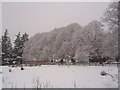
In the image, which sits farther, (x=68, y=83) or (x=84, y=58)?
(x=84, y=58)

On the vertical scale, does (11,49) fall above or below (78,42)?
below

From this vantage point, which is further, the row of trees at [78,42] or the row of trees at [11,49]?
the row of trees at [11,49]

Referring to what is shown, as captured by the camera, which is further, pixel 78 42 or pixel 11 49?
pixel 11 49

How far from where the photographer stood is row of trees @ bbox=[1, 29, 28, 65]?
115ft

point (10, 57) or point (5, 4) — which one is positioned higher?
point (5, 4)

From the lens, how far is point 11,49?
3706 centimetres

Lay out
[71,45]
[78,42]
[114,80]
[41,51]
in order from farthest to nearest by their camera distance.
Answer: [41,51], [71,45], [78,42], [114,80]

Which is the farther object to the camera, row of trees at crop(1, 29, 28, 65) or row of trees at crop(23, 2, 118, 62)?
row of trees at crop(1, 29, 28, 65)

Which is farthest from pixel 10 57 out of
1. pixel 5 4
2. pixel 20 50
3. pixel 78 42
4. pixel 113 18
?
pixel 113 18

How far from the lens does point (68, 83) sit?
11562 mm

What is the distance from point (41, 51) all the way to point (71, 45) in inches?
395

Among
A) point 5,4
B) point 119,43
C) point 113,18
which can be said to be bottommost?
point 119,43

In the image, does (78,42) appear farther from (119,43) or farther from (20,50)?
(119,43)

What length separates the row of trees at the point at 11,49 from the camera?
115 feet
